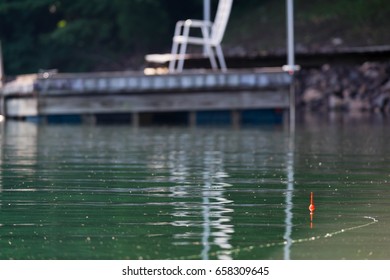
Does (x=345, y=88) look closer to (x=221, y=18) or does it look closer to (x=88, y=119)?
(x=221, y=18)

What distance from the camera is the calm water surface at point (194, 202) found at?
11.9m

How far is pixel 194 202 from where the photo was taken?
15.3 metres

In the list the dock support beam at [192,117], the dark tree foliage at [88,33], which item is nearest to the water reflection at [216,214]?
the dock support beam at [192,117]

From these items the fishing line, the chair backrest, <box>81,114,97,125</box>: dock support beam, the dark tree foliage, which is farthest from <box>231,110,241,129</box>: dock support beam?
the fishing line

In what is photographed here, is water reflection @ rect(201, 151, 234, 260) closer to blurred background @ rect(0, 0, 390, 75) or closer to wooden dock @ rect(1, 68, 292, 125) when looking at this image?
wooden dock @ rect(1, 68, 292, 125)

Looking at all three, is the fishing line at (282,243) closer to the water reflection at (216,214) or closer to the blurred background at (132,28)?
the water reflection at (216,214)

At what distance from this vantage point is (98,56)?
74.8 m

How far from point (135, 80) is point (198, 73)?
216 cm

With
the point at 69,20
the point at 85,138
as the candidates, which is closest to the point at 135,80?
the point at 85,138

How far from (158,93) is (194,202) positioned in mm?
34029

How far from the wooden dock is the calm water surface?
67.9 feet

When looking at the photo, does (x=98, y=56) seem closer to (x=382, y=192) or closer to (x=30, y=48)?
(x=30, y=48)

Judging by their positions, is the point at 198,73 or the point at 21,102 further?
the point at 21,102
